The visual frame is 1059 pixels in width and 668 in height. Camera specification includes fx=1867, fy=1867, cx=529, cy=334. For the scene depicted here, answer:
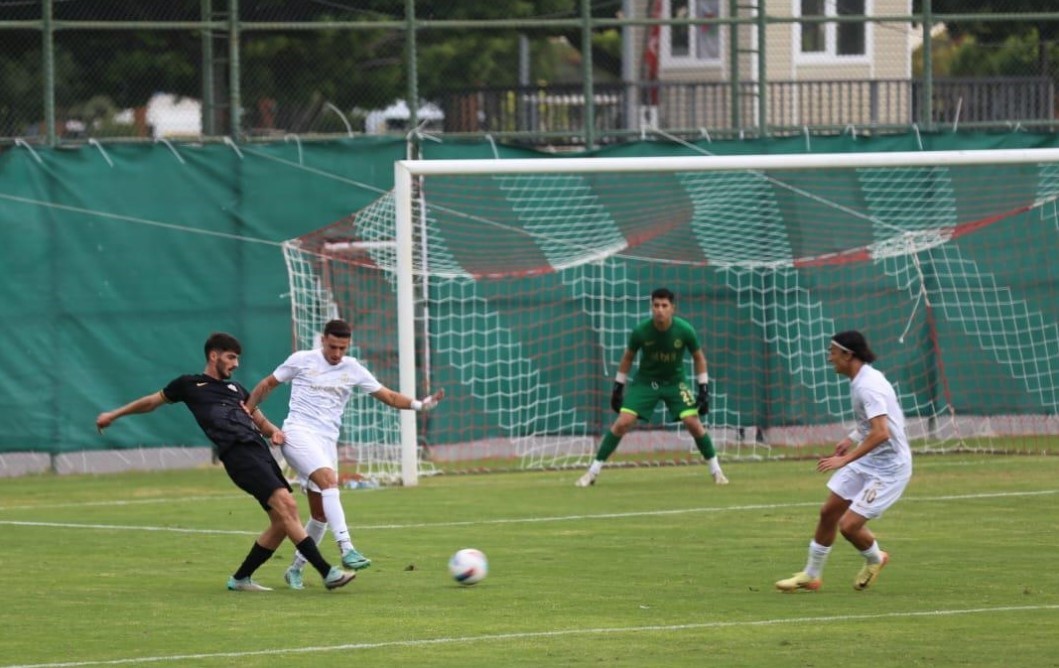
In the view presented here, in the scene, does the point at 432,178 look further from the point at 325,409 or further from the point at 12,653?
the point at 12,653

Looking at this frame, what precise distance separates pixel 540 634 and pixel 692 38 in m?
19.6

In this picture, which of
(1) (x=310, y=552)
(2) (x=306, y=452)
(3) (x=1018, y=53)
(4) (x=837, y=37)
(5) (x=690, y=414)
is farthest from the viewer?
(4) (x=837, y=37)

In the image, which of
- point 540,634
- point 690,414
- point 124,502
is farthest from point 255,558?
point 690,414

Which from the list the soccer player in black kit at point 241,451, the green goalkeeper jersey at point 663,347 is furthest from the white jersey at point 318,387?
the green goalkeeper jersey at point 663,347

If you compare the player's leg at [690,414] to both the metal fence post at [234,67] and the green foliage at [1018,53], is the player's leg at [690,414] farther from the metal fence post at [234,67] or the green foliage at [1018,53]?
the green foliage at [1018,53]

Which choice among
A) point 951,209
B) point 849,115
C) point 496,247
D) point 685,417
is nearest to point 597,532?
point 685,417

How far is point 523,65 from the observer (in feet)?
99.6

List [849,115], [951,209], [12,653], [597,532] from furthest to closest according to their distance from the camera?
[849,115] < [951,209] < [597,532] < [12,653]

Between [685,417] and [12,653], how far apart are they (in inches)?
429

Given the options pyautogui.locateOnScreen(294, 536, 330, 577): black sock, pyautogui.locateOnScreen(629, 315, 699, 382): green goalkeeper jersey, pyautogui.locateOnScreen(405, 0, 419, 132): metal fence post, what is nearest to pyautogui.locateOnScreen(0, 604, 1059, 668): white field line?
pyautogui.locateOnScreen(294, 536, 330, 577): black sock

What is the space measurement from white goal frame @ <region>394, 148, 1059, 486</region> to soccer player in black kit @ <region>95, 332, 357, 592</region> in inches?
277

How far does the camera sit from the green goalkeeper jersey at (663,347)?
2022 centimetres

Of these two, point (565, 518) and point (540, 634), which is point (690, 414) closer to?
point (565, 518)

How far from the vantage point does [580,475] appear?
22188mm
